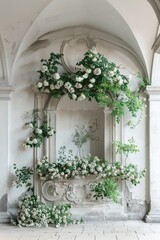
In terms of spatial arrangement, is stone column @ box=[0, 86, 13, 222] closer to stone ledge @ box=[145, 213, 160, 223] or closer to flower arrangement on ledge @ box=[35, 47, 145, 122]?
flower arrangement on ledge @ box=[35, 47, 145, 122]

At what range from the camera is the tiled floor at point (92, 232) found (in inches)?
242

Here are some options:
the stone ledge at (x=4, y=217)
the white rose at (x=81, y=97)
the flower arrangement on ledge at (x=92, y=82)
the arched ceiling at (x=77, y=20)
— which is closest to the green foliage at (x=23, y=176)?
the stone ledge at (x=4, y=217)

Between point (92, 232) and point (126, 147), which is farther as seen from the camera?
point (126, 147)

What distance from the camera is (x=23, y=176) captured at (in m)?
7.57

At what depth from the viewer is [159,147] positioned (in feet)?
25.2

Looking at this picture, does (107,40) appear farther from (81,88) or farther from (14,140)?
(14,140)

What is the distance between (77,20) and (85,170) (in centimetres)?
273

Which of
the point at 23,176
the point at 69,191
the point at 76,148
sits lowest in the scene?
the point at 69,191

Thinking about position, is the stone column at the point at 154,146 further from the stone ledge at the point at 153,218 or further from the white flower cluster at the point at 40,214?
the white flower cluster at the point at 40,214

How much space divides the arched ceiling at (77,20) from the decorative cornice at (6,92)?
363mm

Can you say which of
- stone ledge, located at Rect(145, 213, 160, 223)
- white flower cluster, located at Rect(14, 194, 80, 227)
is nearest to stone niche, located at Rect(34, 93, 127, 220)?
white flower cluster, located at Rect(14, 194, 80, 227)

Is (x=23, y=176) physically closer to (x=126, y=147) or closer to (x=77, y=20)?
(x=126, y=147)

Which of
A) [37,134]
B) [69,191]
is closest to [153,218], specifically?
[69,191]

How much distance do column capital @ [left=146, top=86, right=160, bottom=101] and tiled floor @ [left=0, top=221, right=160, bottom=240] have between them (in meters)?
2.26
